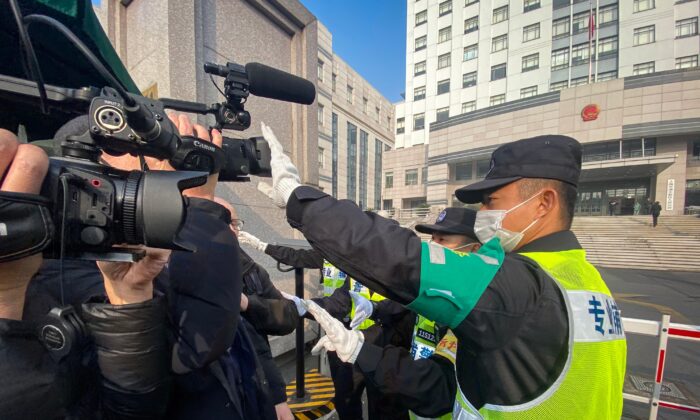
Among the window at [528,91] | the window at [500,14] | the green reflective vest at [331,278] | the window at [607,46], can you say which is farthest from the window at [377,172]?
the green reflective vest at [331,278]

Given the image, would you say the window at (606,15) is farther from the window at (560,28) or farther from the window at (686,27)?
the window at (686,27)

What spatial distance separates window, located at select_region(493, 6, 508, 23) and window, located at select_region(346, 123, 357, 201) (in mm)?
17126

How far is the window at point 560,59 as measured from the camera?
26.6m

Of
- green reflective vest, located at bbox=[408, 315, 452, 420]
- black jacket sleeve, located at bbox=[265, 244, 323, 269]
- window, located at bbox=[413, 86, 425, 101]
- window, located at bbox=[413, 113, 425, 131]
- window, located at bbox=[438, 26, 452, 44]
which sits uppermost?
window, located at bbox=[438, 26, 452, 44]

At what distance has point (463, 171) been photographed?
29359 mm

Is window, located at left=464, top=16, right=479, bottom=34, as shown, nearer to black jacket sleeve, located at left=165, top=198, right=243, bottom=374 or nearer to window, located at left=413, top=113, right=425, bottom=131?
window, located at left=413, top=113, right=425, bottom=131

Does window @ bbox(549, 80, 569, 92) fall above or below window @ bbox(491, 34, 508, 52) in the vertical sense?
below

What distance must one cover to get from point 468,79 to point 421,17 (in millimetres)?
9948

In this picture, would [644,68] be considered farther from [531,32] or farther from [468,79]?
[468,79]

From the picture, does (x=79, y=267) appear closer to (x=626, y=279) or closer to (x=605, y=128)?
(x=626, y=279)

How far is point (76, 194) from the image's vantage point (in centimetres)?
61

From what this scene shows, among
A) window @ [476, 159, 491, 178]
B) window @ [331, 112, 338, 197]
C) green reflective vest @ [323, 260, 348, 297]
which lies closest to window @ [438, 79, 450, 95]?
window @ [476, 159, 491, 178]

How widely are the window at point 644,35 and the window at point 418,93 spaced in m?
17.7

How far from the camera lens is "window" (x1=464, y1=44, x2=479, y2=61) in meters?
31.2
